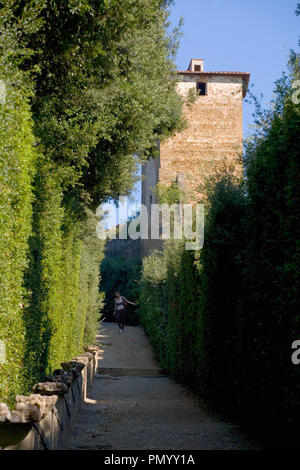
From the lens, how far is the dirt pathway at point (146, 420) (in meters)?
6.31

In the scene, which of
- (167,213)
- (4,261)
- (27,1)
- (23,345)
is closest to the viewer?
(4,261)

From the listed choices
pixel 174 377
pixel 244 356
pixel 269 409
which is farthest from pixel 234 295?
pixel 174 377

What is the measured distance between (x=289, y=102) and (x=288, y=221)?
1.28 metres


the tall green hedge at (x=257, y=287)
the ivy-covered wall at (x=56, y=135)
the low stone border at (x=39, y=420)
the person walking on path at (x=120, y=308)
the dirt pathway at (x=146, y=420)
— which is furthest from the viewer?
the person walking on path at (x=120, y=308)

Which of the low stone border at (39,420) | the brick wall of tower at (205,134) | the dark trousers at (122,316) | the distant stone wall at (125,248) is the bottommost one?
the dark trousers at (122,316)

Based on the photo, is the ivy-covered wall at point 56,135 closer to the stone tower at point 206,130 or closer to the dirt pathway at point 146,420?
the dirt pathway at point 146,420

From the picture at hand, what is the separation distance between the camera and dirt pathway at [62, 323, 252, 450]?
6.31 meters

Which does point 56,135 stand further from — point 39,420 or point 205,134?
point 205,134


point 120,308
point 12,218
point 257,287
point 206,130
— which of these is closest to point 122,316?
point 120,308

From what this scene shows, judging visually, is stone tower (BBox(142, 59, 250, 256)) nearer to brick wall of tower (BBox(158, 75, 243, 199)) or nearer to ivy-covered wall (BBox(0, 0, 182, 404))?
brick wall of tower (BBox(158, 75, 243, 199))

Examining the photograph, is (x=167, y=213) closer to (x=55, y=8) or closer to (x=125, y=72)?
(x=125, y=72)

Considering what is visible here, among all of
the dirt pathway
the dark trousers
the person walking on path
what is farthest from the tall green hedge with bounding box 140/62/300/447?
the dark trousers

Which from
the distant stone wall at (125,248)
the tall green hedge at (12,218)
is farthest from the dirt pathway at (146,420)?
the distant stone wall at (125,248)

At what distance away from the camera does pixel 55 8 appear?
715 cm
